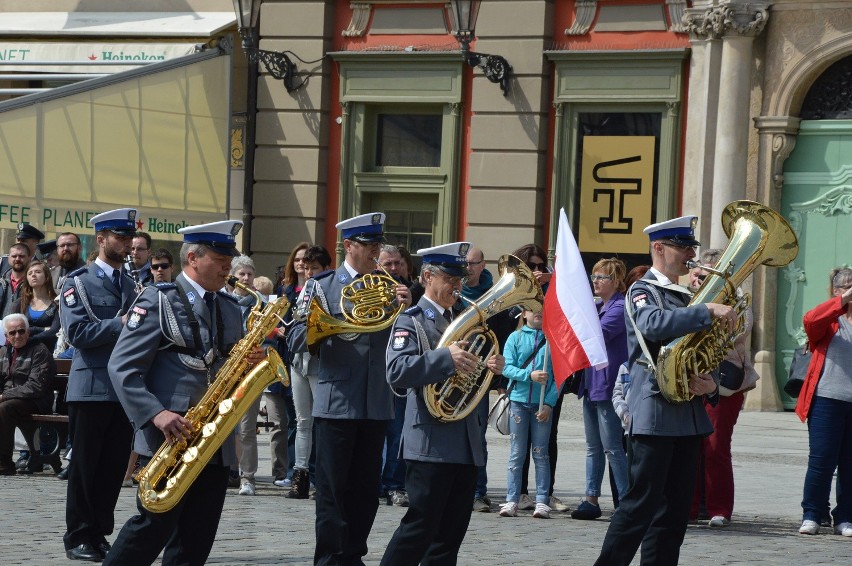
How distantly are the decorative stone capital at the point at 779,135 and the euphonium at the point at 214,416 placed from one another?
11888 mm

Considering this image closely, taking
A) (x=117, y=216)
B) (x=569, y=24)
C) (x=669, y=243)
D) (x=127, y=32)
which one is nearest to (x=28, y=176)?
(x=127, y=32)

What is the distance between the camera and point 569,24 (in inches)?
768

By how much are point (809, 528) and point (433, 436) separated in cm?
417

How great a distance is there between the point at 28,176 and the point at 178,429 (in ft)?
36.2

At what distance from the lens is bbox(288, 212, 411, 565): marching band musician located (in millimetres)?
8445

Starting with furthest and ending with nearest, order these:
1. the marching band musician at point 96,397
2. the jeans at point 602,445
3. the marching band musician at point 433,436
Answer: the jeans at point 602,445
the marching band musician at point 96,397
the marching band musician at point 433,436

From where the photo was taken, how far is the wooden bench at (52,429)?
13167mm

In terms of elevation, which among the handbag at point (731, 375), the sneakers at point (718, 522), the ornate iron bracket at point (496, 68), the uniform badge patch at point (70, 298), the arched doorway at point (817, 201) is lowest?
the sneakers at point (718, 522)

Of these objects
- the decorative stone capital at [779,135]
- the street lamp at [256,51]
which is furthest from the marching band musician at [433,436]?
the street lamp at [256,51]

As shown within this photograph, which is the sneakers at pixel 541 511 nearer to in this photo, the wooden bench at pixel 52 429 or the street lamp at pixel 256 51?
the wooden bench at pixel 52 429

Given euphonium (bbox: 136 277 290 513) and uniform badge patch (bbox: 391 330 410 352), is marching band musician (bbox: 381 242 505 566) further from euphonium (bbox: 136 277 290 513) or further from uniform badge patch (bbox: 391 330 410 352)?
euphonium (bbox: 136 277 290 513)

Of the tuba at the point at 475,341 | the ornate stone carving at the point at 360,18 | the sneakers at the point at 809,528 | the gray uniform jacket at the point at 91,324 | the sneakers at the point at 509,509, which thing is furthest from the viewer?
the ornate stone carving at the point at 360,18

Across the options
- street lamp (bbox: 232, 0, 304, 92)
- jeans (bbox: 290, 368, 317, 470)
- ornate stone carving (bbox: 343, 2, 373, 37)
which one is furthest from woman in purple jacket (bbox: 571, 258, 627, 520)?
ornate stone carving (bbox: 343, 2, 373, 37)

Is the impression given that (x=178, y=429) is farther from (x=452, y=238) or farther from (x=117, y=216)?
(x=452, y=238)
